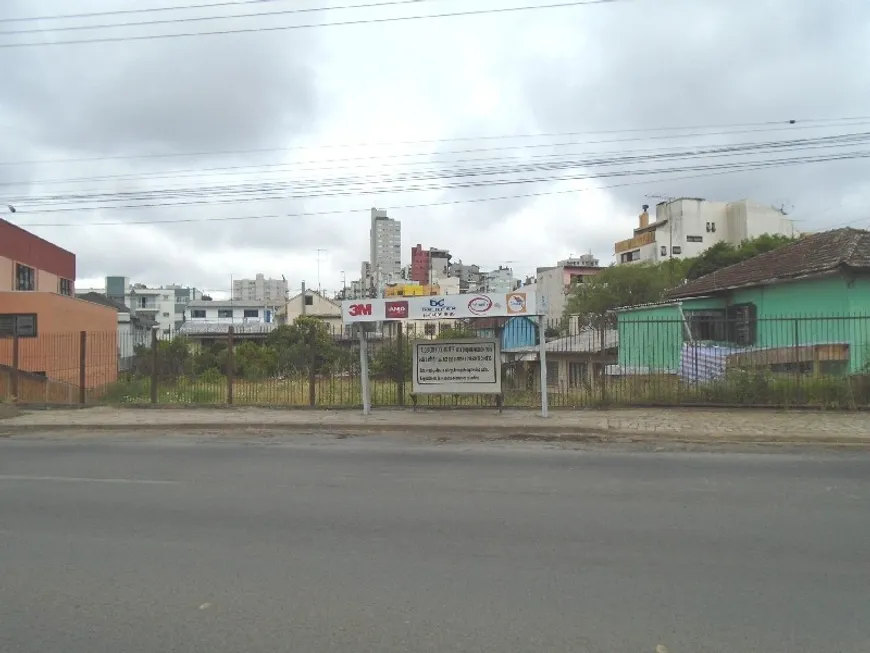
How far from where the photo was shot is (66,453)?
37.1 feet

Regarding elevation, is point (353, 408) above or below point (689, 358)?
below

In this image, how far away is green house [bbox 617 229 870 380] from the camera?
16250 mm

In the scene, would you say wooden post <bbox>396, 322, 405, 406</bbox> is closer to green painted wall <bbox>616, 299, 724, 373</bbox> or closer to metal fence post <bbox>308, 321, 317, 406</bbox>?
metal fence post <bbox>308, 321, 317, 406</bbox>

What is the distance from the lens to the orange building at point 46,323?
20.0m

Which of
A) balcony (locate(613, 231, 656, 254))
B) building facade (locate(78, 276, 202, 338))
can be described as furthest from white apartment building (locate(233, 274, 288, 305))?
balcony (locate(613, 231, 656, 254))

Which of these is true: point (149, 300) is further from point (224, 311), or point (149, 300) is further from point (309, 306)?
point (309, 306)

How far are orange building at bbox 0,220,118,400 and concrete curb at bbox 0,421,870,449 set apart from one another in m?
4.66

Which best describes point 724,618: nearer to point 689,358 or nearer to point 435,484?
point 435,484

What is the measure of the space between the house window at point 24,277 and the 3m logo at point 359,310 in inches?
1052

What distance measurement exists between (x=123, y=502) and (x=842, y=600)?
673 cm

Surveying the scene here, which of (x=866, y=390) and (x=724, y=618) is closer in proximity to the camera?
(x=724, y=618)

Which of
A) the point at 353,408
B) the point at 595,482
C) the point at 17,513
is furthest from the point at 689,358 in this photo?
the point at 17,513

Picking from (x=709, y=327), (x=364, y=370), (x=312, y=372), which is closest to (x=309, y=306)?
(x=709, y=327)

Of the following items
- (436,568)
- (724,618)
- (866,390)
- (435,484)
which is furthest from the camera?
(866,390)
